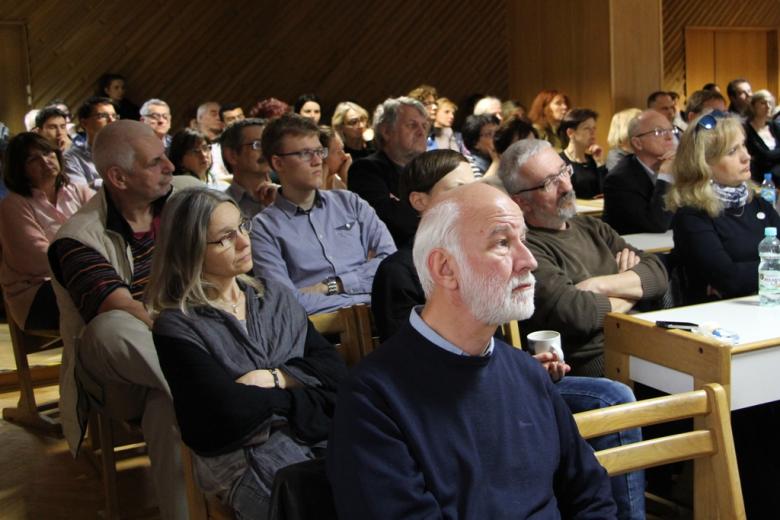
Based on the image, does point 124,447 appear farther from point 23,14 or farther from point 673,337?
point 23,14

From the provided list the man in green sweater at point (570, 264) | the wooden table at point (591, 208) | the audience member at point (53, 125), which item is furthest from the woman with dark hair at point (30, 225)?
the wooden table at point (591, 208)

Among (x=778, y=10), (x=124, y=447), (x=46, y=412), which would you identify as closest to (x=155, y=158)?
(x=124, y=447)

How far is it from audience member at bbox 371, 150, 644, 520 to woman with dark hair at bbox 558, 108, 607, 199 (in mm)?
3921

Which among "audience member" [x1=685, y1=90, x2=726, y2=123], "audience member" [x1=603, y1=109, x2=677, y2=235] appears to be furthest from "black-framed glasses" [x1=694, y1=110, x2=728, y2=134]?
"audience member" [x1=685, y1=90, x2=726, y2=123]

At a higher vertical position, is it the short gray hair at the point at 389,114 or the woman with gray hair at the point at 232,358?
the short gray hair at the point at 389,114

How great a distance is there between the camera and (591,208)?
5602mm

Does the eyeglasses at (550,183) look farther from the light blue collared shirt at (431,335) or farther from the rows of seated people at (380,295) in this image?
the light blue collared shirt at (431,335)

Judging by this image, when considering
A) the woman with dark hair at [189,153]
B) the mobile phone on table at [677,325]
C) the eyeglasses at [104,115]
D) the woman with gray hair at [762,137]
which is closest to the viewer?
the mobile phone on table at [677,325]

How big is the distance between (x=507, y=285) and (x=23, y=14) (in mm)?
8927

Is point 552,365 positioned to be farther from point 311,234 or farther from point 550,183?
point 311,234

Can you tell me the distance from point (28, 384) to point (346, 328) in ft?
7.65

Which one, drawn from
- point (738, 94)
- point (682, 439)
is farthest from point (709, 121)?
point (738, 94)

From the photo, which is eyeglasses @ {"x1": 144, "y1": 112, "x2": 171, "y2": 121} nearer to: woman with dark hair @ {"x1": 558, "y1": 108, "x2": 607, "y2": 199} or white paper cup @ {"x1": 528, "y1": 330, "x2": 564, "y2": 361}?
woman with dark hair @ {"x1": 558, "y1": 108, "x2": 607, "y2": 199}

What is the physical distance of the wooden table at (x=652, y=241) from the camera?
416 cm
